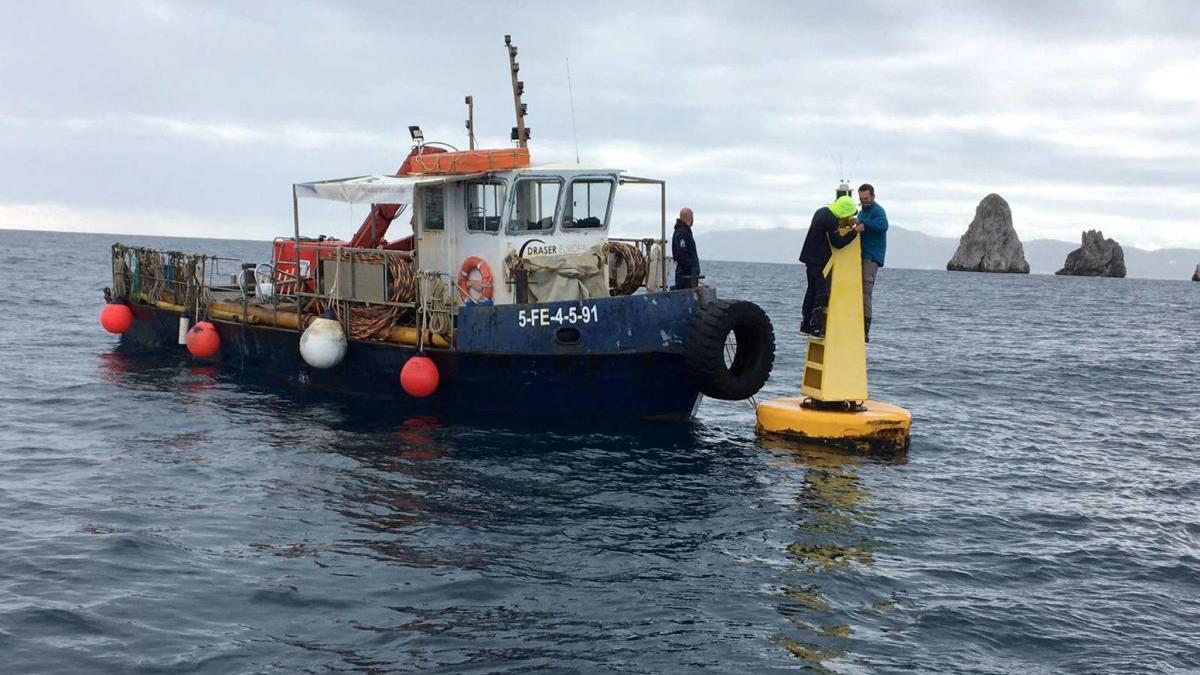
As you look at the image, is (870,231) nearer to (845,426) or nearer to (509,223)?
(845,426)

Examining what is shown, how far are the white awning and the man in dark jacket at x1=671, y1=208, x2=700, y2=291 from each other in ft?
9.55

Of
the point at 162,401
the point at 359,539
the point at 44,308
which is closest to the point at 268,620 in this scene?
the point at 359,539

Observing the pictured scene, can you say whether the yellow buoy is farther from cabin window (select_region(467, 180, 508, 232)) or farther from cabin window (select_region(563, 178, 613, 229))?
cabin window (select_region(467, 180, 508, 232))

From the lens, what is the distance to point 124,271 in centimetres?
2109

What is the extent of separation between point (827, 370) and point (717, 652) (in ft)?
22.4

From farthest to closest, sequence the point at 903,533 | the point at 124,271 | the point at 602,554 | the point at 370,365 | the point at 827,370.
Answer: the point at 124,271 < the point at 370,365 < the point at 827,370 < the point at 903,533 < the point at 602,554

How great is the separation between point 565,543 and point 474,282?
20.0 ft

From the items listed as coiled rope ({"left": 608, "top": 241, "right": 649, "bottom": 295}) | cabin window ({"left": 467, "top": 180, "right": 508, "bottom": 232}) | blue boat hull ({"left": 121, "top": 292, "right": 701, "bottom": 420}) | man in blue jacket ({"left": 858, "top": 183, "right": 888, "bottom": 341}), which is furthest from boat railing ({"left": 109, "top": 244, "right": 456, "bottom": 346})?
man in blue jacket ({"left": 858, "top": 183, "right": 888, "bottom": 341})

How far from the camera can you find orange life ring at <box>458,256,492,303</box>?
1477cm

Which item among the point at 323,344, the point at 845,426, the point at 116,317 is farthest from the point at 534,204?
the point at 116,317

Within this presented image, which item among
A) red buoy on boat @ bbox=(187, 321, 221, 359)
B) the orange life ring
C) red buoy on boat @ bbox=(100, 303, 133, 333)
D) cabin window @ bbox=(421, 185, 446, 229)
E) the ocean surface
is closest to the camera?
the ocean surface

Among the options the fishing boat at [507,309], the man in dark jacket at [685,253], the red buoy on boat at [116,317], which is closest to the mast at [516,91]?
the fishing boat at [507,309]

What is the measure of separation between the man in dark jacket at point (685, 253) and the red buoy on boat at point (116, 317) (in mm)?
11965

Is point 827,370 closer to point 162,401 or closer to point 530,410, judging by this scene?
point 530,410
